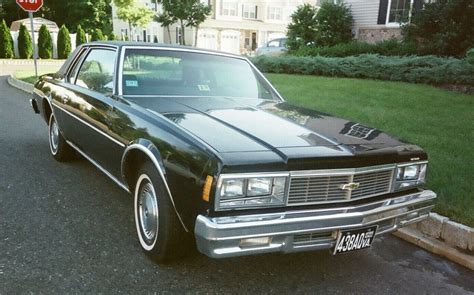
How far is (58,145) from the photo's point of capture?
17.0 feet

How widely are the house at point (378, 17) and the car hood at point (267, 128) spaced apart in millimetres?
13611

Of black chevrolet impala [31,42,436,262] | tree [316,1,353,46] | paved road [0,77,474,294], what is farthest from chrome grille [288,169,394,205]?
tree [316,1,353,46]

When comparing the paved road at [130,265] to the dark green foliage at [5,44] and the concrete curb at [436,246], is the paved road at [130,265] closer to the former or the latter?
the concrete curb at [436,246]

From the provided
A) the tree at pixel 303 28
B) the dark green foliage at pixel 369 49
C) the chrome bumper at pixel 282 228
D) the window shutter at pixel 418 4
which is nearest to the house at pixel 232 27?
the tree at pixel 303 28

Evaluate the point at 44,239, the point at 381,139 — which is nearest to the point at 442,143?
the point at 381,139

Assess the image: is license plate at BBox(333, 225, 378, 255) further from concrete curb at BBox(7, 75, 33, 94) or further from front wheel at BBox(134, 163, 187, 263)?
concrete curb at BBox(7, 75, 33, 94)

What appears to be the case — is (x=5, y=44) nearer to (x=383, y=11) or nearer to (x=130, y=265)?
(x=383, y=11)

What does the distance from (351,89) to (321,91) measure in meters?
0.75

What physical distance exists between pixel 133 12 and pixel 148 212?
35581mm

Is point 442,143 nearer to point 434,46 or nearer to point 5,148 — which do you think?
point 5,148

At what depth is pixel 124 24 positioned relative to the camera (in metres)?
44.8

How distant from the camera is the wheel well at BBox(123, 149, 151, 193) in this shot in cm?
314

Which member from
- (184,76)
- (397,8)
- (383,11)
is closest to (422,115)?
(184,76)

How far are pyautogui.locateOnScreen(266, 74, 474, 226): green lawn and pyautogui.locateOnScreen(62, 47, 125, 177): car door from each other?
294 centimetres
